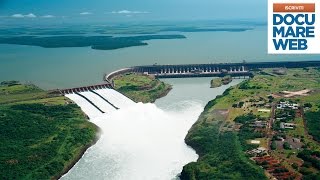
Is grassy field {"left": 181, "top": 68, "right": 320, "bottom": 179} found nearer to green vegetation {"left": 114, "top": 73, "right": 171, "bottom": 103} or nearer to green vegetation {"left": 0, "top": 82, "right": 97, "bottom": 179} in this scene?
green vegetation {"left": 114, "top": 73, "right": 171, "bottom": 103}

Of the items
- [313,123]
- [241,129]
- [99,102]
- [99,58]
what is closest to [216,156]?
[241,129]

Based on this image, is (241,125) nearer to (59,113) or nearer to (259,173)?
(259,173)

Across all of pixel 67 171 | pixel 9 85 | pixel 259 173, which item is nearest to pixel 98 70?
pixel 9 85

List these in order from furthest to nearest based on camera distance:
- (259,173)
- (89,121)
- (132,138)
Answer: (89,121) → (132,138) → (259,173)

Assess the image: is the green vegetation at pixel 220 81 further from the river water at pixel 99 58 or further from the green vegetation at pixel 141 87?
the river water at pixel 99 58

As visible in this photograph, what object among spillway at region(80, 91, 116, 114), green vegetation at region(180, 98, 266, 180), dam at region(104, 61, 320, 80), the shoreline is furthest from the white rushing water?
dam at region(104, 61, 320, 80)

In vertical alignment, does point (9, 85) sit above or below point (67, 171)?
above
